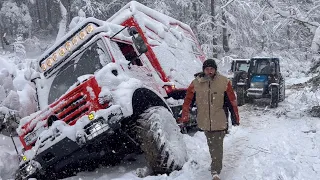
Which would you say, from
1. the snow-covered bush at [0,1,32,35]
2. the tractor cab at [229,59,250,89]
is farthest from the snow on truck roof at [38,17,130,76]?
the snow-covered bush at [0,1,32,35]

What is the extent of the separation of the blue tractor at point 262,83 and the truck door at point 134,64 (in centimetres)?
613

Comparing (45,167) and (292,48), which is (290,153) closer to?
(45,167)

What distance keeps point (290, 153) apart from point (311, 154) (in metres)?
0.40

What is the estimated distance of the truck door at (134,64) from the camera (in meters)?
6.36

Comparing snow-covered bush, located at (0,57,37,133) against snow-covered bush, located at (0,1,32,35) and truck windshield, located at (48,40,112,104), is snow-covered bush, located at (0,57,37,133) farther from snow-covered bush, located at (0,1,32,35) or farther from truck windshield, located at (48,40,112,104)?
snow-covered bush, located at (0,1,32,35)

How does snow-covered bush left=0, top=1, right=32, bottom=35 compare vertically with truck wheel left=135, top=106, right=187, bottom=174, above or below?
above

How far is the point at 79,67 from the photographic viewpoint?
636 centimetres

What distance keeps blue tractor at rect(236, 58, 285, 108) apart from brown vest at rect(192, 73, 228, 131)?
805 centimetres

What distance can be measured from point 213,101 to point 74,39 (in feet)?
9.77

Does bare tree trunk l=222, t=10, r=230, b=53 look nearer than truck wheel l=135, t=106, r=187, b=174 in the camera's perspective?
No

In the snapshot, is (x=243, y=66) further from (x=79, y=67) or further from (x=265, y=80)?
(x=79, y=67)

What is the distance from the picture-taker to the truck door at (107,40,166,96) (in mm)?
6358

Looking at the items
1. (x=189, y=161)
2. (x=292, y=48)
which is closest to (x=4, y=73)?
(x=189, y=161)

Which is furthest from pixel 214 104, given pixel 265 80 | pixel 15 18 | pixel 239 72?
pixel 15 18
